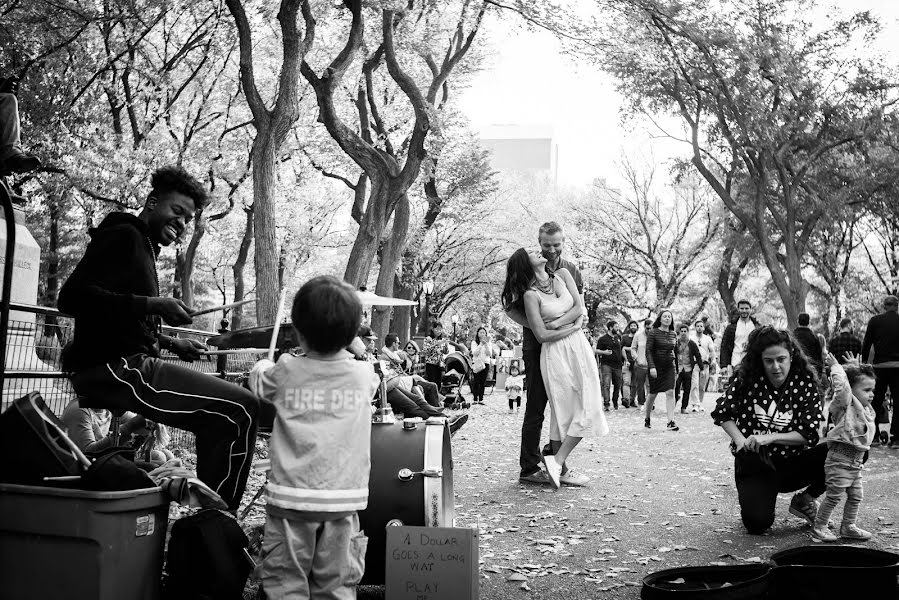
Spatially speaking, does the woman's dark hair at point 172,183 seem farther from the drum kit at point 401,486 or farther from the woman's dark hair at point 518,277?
the woman's dark hair at point 518,277

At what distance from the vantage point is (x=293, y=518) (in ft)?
11.0

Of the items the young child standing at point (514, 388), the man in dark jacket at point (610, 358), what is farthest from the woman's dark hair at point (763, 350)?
the man in dark jacket at point (610, 358)

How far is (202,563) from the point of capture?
3.39 metres

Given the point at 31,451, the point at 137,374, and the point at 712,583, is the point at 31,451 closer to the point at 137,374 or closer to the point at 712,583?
the point at 137,374

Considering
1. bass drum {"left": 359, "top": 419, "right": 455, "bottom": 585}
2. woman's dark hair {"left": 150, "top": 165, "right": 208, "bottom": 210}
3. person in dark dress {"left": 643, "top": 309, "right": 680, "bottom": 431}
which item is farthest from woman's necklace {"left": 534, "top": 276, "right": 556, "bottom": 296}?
person in dark dress {"left": 643, "top": 309, "right": 680, "bottom": 431}

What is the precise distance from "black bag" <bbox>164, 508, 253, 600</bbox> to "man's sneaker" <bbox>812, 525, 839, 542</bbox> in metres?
3.86

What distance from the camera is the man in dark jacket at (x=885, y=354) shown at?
11.7m

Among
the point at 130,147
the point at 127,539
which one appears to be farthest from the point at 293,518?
the point at 130,147

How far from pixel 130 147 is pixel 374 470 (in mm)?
23343

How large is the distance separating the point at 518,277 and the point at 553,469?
1761mm

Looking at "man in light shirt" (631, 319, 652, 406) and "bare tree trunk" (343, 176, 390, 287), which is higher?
"bare tree trunk" (343, 176, 390, 287)

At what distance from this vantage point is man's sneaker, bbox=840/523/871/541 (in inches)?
216

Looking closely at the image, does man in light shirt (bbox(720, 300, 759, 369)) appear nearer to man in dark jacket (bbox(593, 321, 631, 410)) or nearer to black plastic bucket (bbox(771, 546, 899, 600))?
man in dark jacket (bbox(593, 321, 631, 410))

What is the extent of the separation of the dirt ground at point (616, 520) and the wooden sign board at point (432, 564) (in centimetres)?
65
